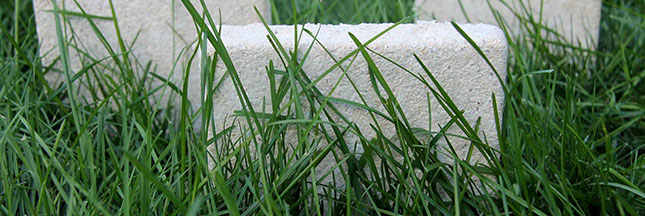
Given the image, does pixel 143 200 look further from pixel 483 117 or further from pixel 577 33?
pixel 577 33

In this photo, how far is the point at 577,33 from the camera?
5.12 feet

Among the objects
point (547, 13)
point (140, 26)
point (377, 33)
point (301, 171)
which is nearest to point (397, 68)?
point (377, 33)

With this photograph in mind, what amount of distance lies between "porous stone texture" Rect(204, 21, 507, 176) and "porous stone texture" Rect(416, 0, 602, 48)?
641mm

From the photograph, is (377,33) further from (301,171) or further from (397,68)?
(301,171)

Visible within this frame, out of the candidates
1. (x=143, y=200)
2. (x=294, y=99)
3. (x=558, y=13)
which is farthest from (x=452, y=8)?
(x=143, y=200)

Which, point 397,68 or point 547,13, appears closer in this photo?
point 397,68

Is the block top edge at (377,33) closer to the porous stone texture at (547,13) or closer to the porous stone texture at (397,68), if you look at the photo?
the porous stone texture at (397,68)

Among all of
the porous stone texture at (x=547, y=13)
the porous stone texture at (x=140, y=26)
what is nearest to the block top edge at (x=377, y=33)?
the porous stone texture at (x=140, y=26)

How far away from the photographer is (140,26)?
1.30m

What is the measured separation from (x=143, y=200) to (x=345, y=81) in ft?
0.93

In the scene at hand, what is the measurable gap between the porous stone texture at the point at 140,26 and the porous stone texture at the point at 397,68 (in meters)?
0.36

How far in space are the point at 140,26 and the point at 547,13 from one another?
862mm

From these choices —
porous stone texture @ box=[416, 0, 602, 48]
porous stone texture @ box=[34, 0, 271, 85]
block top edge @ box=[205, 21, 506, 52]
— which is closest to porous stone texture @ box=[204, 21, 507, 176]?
block top edge @ box=[205, 21, 506, 52]

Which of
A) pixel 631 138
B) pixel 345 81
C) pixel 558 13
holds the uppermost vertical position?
pixel 345 81
